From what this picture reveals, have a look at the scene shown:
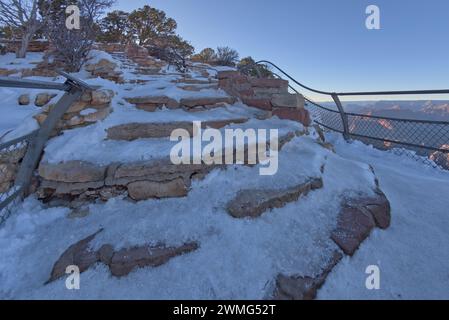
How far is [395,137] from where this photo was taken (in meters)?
4.58

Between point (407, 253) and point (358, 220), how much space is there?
1.50 feet

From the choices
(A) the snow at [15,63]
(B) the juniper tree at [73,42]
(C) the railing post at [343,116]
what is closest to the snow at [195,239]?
(C) the railing post at [343,116]

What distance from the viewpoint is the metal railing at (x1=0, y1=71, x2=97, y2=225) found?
2521 mm

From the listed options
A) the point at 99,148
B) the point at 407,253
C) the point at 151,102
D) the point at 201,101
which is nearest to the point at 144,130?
the point at 99,148

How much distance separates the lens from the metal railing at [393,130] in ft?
12.7

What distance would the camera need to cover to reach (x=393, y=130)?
4.61 m

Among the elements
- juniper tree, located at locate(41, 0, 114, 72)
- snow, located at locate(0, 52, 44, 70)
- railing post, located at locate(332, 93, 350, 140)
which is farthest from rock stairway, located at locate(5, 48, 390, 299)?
snow, located at locate(0, 52, 44, 70)

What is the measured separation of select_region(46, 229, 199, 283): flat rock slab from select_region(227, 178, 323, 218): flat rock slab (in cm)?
48

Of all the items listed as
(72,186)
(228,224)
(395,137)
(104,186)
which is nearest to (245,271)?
(228,224)

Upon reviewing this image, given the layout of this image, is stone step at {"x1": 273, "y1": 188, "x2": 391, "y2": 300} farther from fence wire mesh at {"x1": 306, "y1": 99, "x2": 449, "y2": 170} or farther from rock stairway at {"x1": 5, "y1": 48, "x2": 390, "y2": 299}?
fence wire mesh at {"x1": 306, "y1": 99, "x2": 449, "y2": 170}

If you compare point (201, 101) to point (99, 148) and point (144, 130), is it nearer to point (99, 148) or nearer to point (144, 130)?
point (144, 130)

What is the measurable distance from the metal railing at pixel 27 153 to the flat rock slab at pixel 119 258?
1.08 metres
